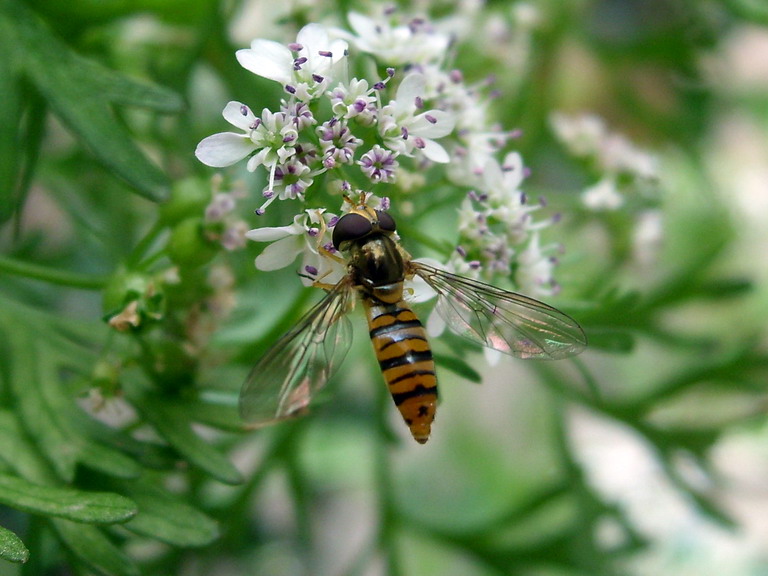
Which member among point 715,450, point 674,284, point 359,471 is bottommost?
point 359,471

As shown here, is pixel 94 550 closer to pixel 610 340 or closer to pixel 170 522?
pixel 170 522

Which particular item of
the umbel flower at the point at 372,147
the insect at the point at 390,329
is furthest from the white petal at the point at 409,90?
the insect at the point at 390,329

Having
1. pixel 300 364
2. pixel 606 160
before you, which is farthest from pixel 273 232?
pixel 606 160

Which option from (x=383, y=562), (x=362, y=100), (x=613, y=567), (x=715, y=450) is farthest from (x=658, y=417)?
(x=362, y=100)

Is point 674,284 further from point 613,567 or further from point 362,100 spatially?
point 362,100

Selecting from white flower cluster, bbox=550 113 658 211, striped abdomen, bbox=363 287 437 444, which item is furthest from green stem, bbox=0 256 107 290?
white flower cluster, bbox=550 113 658 211
